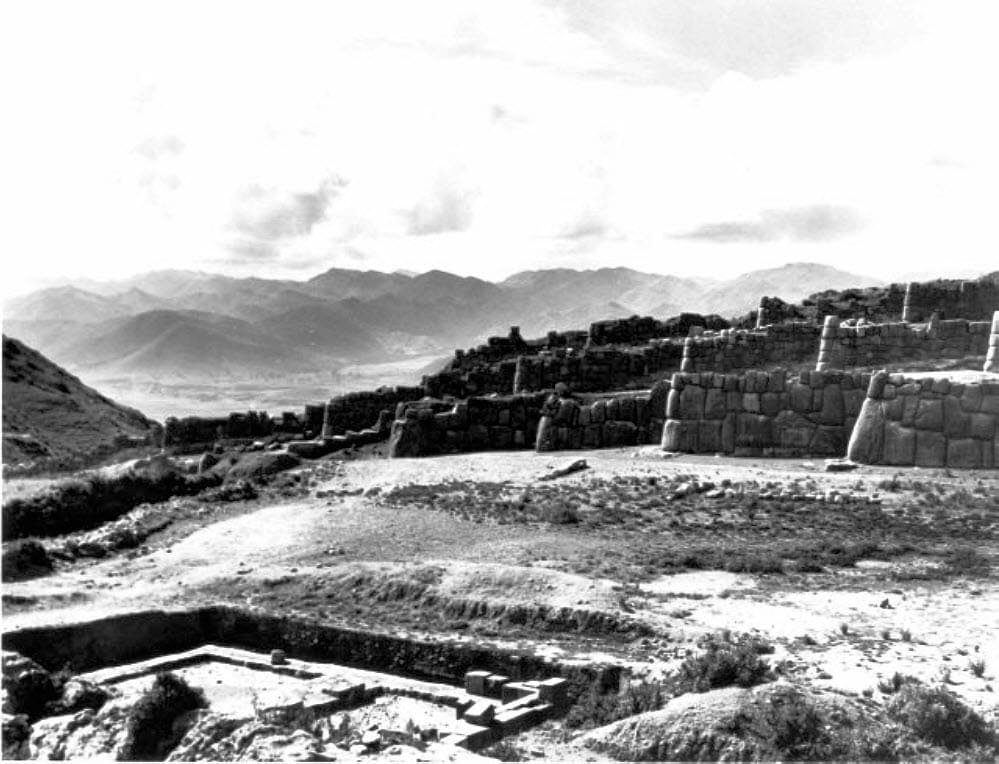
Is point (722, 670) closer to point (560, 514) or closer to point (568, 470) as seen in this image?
point (560, 514)

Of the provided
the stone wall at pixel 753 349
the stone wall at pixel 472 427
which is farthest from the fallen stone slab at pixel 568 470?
the stone wall at pixel 753 349

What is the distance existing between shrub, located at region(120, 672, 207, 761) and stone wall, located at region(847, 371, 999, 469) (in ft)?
46.8

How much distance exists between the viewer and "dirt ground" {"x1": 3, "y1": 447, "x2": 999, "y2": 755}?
13.1m

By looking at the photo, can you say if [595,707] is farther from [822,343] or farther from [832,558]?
[822,343]

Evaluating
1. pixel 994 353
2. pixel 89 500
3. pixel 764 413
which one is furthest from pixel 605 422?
pixel 89 500

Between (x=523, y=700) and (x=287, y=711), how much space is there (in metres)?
2.44

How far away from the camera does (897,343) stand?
1180 inches

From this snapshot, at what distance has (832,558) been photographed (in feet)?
54.5

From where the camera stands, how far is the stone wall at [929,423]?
2173cm

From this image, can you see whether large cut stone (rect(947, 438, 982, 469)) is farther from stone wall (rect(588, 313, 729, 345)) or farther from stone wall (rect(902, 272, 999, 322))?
stone wall (rect(588, 313, 729, 345))

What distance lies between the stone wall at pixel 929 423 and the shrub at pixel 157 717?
14275mm

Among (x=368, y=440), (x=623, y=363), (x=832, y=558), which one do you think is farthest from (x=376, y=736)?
(x=623, y=363)

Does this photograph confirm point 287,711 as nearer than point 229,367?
Yes

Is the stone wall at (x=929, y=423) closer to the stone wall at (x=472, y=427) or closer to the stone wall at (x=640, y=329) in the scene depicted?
the stone wall at (x=472, y=427)
